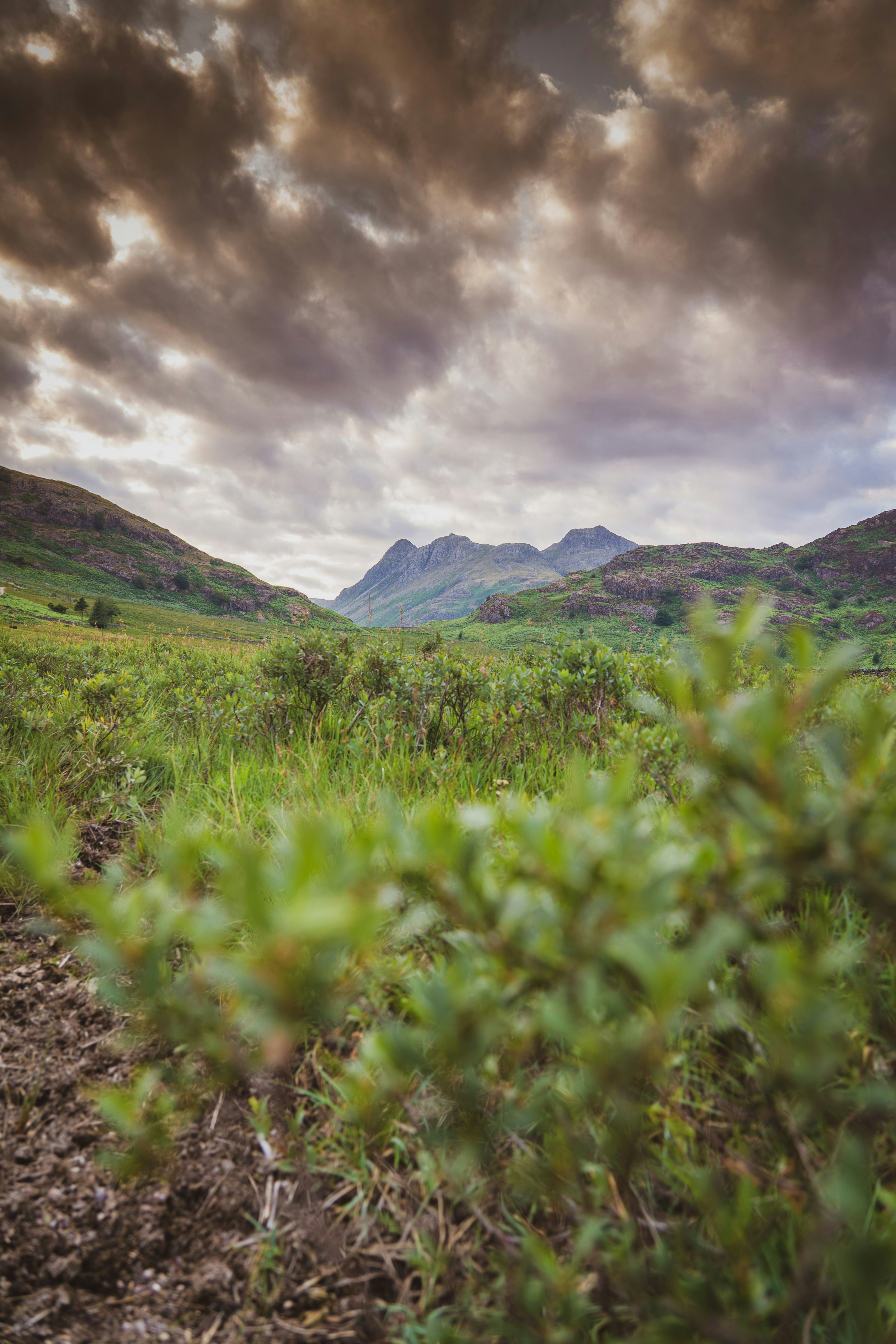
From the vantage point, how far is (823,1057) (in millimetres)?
896

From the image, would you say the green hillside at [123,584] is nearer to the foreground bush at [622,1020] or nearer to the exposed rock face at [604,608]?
the exposed rock face at [604,608]

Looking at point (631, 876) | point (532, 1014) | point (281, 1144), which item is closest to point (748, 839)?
point (631, 876)

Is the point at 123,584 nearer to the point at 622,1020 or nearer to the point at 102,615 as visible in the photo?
the point at 102,615

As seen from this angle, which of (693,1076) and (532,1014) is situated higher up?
(532,1014)

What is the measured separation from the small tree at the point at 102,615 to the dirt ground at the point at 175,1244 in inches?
3437

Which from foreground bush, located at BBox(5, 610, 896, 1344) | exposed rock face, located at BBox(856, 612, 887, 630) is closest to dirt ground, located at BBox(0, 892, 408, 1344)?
foreground bush, located at BBox(5, 610, 896, 1344)

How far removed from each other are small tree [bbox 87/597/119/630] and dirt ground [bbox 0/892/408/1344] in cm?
8729

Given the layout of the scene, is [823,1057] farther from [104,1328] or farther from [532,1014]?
[104,1328]

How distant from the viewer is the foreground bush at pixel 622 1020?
94cm

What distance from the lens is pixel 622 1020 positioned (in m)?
1.01

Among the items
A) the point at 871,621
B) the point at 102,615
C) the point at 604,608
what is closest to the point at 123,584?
the point at 102,615

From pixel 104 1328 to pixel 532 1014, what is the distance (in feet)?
5.41

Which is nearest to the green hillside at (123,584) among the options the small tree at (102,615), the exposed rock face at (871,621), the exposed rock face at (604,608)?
the small tree at (102,615)

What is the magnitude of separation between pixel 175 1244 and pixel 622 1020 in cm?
181
